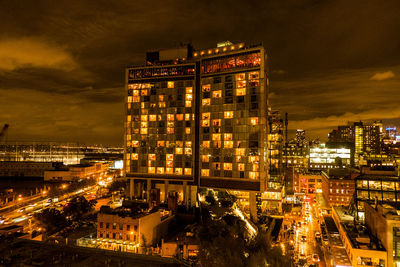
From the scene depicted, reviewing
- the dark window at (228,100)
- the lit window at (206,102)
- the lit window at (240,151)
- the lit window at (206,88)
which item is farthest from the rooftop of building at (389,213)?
the lit window at (206,88)

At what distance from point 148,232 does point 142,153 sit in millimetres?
34030

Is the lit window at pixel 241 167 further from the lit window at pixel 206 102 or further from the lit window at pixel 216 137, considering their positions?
the lit window at pixel 206 102

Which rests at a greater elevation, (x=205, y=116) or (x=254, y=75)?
(x=254, y=75)

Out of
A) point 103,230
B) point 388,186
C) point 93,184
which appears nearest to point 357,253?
point 388,186

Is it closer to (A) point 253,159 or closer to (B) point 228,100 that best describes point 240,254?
(A) point 253,159

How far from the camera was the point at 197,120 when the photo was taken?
3568 inches

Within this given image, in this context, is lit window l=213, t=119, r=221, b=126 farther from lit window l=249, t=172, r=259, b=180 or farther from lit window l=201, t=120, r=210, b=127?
lit window l=249, t=172, r=259, b=180

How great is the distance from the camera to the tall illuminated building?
266 ft

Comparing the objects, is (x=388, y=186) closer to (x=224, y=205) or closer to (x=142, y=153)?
(x=224, y=205)

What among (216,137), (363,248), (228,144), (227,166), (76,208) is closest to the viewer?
(363,248)

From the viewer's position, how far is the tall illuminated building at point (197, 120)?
81.2 metres

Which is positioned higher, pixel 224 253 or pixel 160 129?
pixel 160 129

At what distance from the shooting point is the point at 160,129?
308 ft

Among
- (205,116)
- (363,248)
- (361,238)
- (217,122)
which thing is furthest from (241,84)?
(363,248)
